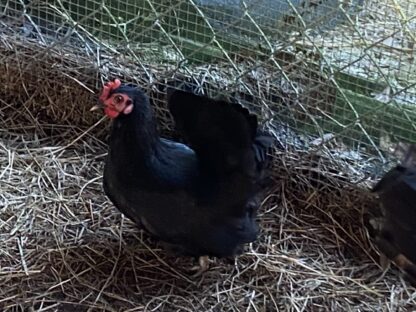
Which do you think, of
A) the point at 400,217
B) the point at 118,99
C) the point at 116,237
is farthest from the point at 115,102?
the point at 400,217

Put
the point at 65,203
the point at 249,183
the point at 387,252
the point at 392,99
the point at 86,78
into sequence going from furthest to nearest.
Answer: the point at 86,78 → the point at 65,203 → the point at 392,99 → the point at 249,183 → the point at 387,252

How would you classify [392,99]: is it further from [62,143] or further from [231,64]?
[62,143]

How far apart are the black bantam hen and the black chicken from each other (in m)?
0.36

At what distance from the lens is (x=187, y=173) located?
210 centimetres

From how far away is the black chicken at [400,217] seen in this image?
1690 millimetres

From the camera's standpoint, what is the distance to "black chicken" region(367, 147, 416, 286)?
5.54 ft

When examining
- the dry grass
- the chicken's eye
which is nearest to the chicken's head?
the chicken's eye

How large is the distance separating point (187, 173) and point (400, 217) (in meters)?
0.56

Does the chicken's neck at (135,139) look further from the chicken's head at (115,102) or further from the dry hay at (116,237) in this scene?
the dry hay at (116,237)

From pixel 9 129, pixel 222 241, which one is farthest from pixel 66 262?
pixel 9 129

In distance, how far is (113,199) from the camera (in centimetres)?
215

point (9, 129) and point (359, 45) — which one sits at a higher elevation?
point (359, 45)

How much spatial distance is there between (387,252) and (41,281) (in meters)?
0.81

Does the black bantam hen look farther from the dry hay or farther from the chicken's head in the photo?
the dry hay
